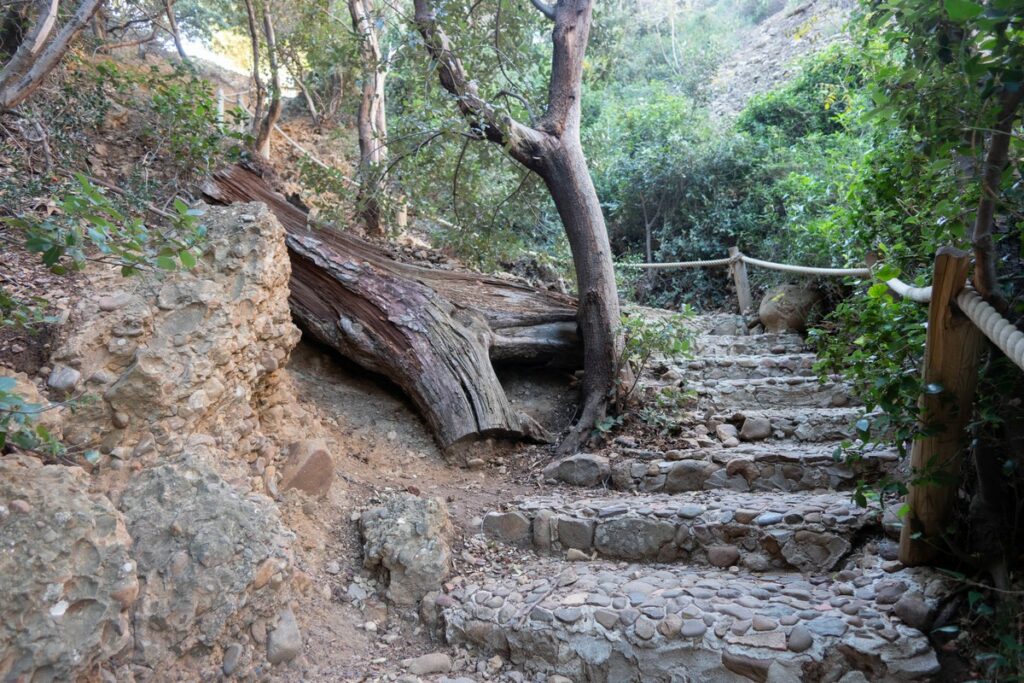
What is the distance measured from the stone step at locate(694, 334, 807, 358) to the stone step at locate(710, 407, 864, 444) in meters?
1.57

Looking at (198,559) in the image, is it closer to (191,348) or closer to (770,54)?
(191,348)

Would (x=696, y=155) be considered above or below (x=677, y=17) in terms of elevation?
below

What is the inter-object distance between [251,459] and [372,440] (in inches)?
36.6

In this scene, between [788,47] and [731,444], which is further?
[788,47]

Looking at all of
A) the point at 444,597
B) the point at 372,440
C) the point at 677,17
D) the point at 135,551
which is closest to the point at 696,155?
the point at 372,440

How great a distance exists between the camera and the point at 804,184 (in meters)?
5.91

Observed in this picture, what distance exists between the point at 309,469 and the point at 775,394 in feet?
9.49

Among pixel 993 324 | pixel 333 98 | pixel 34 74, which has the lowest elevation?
pixel 993 324

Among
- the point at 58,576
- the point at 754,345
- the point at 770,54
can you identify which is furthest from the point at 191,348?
the point at 770,54

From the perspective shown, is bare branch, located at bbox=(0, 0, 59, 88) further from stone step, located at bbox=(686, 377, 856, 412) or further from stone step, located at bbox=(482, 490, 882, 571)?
stone step, located at bbox=(686, 377, 856, 412)

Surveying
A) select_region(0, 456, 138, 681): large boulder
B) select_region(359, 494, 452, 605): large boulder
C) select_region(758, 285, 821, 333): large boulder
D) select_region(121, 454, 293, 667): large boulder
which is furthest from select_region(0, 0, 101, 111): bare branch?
select_region(758, 285, 821, 333): large boulder

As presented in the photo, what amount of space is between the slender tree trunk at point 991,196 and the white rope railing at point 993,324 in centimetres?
4

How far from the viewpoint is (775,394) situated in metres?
4.15

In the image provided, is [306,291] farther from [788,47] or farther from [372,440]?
[788,47]
